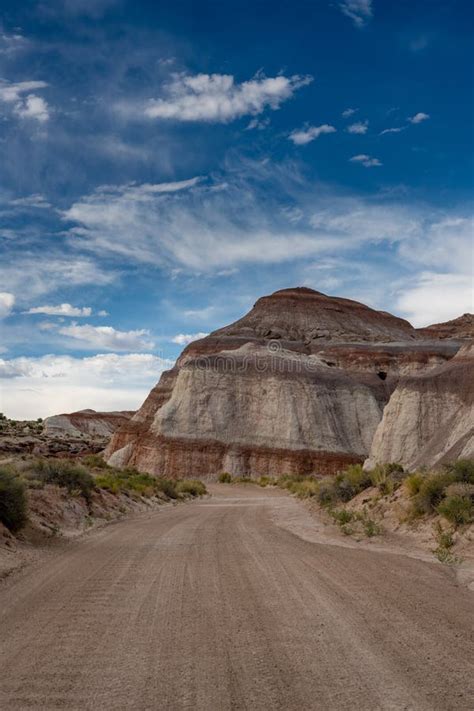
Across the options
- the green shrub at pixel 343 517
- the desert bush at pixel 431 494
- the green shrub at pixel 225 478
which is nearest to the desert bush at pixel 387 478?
the green shrub at pixel 343 517

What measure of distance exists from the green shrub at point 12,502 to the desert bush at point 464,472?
992cm

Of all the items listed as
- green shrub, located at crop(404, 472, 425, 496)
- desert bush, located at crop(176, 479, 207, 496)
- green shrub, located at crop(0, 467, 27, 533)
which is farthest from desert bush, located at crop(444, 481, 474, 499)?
desert bush, located at crop(176, 479, 207, 496)

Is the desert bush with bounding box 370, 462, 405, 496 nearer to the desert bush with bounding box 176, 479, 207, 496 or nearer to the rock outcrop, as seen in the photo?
the desert bush with bounding box 176, 479, 207, 496

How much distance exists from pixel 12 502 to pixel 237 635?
863 centimetres

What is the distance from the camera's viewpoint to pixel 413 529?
14.0m

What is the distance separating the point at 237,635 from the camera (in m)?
6.04

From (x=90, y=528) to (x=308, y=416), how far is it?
51197 millimetres

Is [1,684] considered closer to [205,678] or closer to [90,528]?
[205,678]

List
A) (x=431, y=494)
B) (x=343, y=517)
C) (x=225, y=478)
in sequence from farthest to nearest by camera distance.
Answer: (x=225, y=478), (x=343, y=517), (x=431, y=494)

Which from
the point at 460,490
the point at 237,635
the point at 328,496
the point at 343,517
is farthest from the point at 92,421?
the point at 237,635

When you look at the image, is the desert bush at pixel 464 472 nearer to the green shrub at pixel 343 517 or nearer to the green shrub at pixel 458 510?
the green shrub at pixel 458 510

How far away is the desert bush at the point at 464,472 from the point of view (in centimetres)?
1456

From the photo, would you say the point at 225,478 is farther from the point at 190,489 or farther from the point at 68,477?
the point at 68,477

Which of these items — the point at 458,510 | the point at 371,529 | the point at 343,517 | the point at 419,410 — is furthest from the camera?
the point at 419,410
